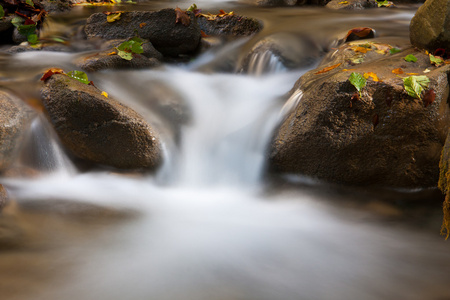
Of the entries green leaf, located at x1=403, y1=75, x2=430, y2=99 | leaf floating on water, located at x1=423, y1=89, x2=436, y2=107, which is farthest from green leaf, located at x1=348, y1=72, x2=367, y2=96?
leaf floating on water, located at x1=423, y1=89, x2=436, y2=107

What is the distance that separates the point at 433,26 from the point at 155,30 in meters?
3.59

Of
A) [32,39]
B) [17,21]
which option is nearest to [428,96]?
[32,39]

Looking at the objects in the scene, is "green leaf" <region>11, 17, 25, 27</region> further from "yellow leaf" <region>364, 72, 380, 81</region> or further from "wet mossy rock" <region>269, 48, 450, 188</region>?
"yellow leaf" <region>364, 72, 380, 81</region>

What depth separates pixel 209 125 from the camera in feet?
15.4

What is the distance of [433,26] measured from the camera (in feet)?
14.2

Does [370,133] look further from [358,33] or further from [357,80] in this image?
[358,33]

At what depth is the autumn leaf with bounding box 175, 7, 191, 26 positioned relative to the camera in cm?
591

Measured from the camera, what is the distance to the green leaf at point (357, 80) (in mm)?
3615

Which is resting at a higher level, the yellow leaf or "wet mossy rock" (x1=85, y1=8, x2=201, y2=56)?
"wet mossy rock" (x1=85, y1=8, x2=201, y2=56)

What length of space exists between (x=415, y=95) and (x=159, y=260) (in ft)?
8.34

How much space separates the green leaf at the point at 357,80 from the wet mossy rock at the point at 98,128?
1961 millimetres

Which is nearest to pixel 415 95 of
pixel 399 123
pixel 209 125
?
pixel 399 123

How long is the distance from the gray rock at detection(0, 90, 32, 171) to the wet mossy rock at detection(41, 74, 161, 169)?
0.23 m

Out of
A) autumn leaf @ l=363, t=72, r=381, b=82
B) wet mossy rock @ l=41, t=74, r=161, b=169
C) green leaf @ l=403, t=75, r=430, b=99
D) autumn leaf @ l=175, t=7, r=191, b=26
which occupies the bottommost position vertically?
wet mossy rock @ l=41, t=74, r=161, b=169
